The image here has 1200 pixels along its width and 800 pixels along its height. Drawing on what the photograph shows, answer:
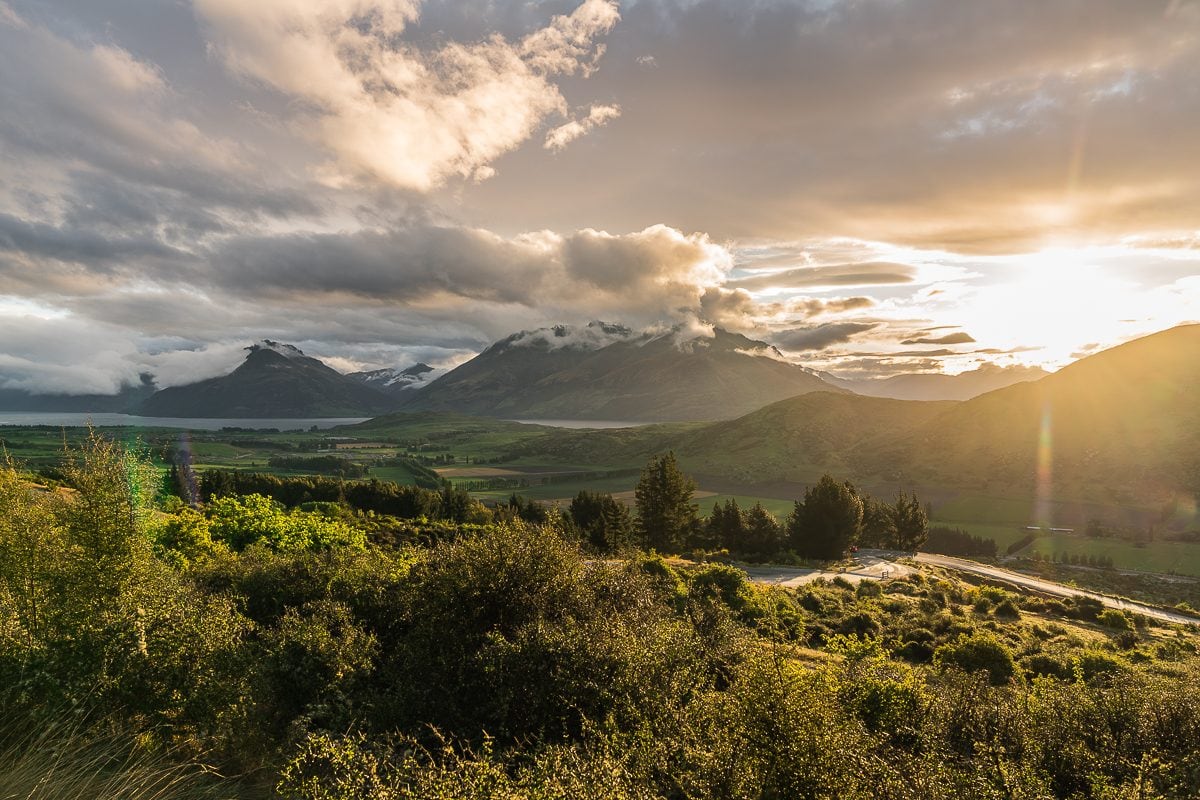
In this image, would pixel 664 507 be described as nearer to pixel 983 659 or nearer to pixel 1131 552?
pixel 983 659

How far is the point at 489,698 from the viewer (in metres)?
12.6

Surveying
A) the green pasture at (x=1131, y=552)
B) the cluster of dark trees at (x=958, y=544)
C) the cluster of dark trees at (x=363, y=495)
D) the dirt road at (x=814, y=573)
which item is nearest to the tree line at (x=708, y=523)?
the dirt road at (x=814, y=573)

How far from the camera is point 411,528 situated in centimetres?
6588

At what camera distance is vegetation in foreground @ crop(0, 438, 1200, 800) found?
8930 mm

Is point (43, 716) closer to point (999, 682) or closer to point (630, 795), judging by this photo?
point (630, 795)

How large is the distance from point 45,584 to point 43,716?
6460 millimetres

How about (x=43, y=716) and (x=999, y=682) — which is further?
(x=999, y=682)

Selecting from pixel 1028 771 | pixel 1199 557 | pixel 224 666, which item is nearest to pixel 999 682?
pixel 1028 771

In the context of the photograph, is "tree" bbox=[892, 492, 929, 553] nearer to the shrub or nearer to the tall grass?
the shrub

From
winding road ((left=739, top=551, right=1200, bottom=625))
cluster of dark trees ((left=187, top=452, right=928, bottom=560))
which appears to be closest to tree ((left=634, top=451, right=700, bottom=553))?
cluster of dark trees ((left=187, top=452, right=928, bottom=560))

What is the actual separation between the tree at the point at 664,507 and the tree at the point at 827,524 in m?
18.0

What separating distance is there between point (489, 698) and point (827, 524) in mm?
81307

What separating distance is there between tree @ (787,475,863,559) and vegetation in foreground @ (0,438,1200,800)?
221 ft

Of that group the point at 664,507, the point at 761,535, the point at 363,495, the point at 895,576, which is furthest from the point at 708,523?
the point at 363,495
